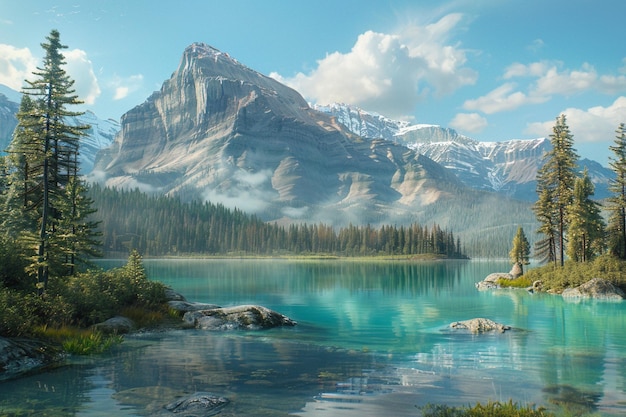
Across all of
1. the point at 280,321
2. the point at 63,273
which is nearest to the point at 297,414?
the point at 280,321

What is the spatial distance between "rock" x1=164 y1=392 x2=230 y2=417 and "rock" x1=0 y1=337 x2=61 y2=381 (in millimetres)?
8216

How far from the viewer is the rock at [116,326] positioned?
31148mm

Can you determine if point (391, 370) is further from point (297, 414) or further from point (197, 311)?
point (197, 311)

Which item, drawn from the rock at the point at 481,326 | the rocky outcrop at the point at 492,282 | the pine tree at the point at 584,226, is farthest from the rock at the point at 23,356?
the pine tree at the point at 584,226

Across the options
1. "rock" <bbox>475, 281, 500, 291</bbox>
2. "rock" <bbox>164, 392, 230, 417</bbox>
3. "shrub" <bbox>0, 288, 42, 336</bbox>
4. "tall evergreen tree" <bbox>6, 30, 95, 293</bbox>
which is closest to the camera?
"rock" <bbox>164, 392, 230, 417</bbox>

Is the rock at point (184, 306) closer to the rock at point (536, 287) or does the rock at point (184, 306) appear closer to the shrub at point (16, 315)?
the shrub at point (16, 315)

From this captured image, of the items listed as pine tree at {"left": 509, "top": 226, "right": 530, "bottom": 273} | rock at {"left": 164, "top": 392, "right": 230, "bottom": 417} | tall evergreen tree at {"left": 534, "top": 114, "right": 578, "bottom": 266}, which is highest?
tall evergreen tree at {"left": 534, "top": 114, "right": 578, "bottom": 266}

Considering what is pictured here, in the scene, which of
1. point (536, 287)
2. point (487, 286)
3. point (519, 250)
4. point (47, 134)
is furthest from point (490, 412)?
point (519, 250)

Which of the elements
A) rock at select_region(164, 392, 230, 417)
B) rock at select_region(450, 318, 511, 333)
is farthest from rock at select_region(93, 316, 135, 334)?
rock at select_region(450, 318, 511, 333)

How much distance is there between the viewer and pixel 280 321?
39406mm

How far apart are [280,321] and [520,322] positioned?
19.7 meters

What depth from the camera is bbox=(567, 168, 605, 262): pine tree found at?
76500mm

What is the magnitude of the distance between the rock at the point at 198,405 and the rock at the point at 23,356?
8.22m

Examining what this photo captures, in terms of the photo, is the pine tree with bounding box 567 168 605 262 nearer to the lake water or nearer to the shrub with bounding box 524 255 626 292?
the shrub with bounding box 524 255 626 292
